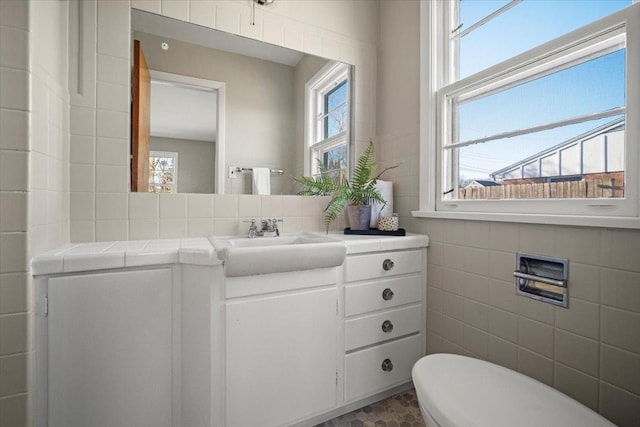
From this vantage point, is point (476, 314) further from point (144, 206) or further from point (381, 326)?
point (144, 206)

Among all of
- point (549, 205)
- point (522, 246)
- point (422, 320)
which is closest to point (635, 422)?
point (522, 246)

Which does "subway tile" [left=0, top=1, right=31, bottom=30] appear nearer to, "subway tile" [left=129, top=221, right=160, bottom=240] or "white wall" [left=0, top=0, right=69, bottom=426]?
"white wall" [left=0, top=0, right=69, bottom=426]

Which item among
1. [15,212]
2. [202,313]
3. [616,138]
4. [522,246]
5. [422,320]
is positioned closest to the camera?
[15,212]

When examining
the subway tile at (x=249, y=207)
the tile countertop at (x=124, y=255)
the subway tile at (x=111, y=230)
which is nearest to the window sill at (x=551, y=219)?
the tile countertop at (x=124, y=255)

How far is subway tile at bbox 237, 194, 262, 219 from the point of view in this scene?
65.8 inches

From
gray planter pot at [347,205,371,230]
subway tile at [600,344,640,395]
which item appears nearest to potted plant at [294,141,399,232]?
gray planter pot at [347,205,371,230]

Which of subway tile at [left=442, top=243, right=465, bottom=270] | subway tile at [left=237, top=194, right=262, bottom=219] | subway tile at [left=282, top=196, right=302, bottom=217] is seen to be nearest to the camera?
subway tile at [left=442, top=243, right=465, bottom=270]

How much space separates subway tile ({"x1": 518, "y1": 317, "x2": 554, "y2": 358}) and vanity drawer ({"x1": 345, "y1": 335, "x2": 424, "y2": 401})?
0.53m

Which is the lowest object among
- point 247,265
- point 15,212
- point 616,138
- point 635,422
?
point 635,422

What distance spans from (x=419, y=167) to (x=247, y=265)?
3.80 feet

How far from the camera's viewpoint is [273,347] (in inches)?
48.8

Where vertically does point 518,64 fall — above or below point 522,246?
above

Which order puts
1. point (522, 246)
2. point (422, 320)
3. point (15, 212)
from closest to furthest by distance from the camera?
point (15, 212)
point (522, 246)
point (422, 320)

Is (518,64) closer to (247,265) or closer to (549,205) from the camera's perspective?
(549,205)
